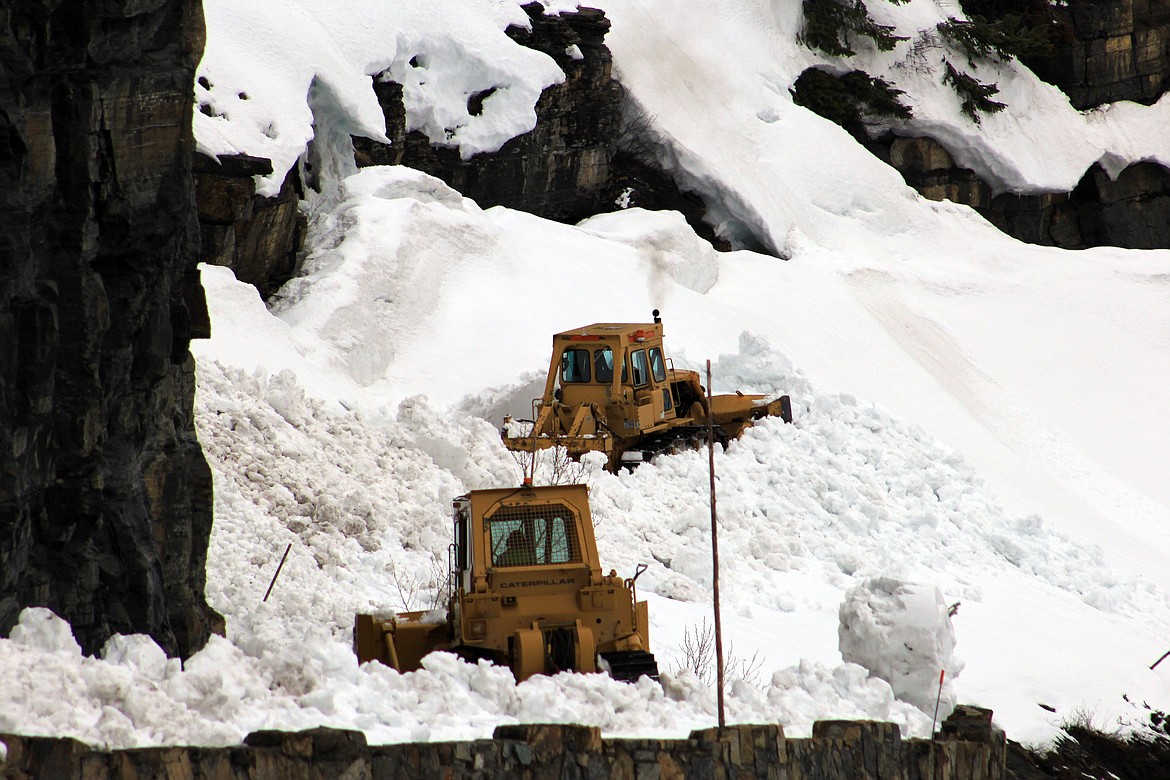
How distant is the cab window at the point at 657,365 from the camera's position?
1898 centimetres

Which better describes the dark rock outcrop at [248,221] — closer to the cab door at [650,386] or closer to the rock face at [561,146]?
the cab door at [650,386]

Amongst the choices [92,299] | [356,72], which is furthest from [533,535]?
[356,72]

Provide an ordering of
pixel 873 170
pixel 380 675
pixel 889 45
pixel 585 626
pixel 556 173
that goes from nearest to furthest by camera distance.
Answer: pixel 380 675, pixel 585 626, pixel 556 173, pixel 873 170, pixel 889 45

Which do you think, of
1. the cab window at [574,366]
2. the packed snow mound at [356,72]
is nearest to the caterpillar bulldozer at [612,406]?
the cab window at [574,366]

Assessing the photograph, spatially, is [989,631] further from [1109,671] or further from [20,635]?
[20,635]

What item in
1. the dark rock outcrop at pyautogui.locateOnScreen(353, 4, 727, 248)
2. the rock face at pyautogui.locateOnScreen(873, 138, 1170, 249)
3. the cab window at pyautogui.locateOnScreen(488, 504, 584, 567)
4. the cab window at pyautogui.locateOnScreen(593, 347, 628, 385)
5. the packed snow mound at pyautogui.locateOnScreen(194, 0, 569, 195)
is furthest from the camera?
the rock face at pyautogui.locateOnScreen(873, 138, 1170, 249)

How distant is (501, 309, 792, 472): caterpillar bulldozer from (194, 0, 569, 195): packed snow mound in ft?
17.1

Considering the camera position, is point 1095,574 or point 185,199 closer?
point 185,199

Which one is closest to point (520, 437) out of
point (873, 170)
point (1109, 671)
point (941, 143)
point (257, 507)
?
point (257, 507)

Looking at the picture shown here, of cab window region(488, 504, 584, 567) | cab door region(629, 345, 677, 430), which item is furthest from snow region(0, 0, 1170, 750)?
cab window region(488, 504, 584, 567)

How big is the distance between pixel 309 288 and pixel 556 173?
35.5 ft

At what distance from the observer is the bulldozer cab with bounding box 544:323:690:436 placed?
18.2m

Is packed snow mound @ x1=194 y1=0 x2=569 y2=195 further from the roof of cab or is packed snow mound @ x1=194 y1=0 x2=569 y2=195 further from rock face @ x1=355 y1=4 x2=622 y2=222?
the roof of cab

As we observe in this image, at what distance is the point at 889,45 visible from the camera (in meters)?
37.6
